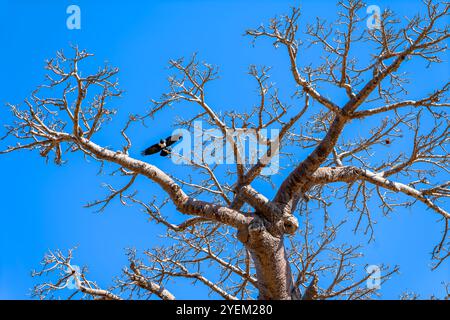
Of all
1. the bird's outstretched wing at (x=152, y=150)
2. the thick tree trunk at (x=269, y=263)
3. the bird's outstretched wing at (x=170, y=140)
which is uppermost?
the bird's outstretched wing at (x=170, y=140)

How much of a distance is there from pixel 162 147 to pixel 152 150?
0.16 meters

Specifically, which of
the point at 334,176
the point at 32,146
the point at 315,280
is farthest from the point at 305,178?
the point at 32,146

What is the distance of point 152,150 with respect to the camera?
7.48 metres

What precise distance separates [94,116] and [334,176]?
328cm

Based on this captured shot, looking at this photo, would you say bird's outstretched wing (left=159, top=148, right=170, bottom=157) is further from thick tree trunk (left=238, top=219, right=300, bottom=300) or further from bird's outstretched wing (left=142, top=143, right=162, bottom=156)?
thick tree trunk (left=238, top=219, right=300, bottom=300)

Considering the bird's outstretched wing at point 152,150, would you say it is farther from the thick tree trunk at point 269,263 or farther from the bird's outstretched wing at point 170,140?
the thick tree trunk at point 269,263

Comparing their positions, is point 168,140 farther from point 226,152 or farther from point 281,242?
point 281,242

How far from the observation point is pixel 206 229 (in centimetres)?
830

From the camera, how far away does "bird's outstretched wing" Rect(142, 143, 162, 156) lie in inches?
292

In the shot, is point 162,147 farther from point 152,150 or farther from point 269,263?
point 269,263

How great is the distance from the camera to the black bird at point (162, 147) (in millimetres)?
Answer: 7402

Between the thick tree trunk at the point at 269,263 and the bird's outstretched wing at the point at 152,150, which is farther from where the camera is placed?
the bird's outstretched wing at the point at 152,150

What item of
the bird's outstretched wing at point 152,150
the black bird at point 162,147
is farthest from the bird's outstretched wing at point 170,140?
the bird's outstretched wing at point 152,150

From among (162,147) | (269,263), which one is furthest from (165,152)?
(269,263)
